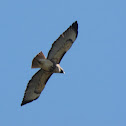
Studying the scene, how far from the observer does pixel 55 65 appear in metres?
15.0

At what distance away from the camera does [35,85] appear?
52.1 ft

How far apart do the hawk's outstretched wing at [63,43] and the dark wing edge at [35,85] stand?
1010 millimetres

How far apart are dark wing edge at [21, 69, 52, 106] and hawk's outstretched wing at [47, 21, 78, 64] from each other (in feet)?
3.31

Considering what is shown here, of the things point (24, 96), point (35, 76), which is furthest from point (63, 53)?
point (24, 96)

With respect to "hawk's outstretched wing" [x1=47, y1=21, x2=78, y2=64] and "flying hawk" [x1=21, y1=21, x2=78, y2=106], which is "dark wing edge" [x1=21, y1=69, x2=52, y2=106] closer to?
"flying hawk" [x1=21, y1=21, x2=78, y2=106]

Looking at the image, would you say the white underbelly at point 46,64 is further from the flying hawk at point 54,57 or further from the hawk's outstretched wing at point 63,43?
the hawk's outstretched wing at point 63,43

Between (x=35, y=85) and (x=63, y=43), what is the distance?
2.36 m

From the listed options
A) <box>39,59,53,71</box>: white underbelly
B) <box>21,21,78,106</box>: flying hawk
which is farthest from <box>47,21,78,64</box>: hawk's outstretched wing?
<box>39,59,53,71</box>: white underbelly

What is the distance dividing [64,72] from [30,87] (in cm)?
159

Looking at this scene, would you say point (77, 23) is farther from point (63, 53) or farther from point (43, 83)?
point (43, 83)

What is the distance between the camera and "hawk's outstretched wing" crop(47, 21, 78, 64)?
14469 mm

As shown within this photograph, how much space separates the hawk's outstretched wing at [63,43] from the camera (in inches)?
570

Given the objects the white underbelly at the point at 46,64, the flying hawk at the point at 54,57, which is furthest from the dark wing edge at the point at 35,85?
the white underbelly at the point at 46,64

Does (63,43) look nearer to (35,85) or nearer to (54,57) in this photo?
(54,57)
